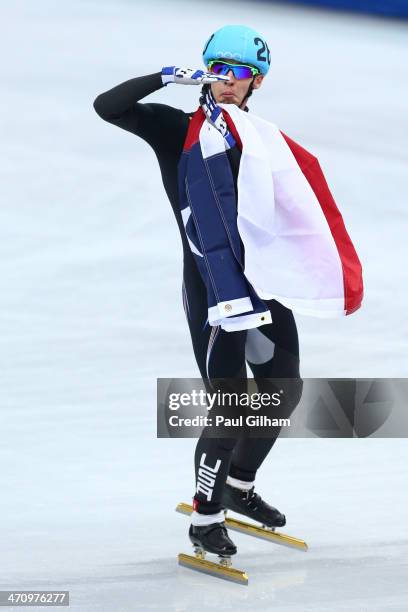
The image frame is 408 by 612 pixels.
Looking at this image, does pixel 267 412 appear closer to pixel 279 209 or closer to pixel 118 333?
pixel 279 209

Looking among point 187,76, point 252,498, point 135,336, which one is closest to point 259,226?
point 187,76

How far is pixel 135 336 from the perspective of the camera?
6.41 metres

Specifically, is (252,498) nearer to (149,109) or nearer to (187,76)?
(149,109)

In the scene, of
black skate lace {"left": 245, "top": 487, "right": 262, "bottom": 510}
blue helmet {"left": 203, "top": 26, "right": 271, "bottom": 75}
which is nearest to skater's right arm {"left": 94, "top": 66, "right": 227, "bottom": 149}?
blue helmet {"left": 203, "top": 26, "right": 271, "bottom": 75}

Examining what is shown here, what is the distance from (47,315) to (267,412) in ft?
8.24

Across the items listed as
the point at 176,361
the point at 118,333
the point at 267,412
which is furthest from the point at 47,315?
the point at 267,412

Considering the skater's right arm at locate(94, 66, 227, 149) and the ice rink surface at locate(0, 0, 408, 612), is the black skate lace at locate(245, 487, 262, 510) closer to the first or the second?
the ice rink surface at locate(0, 0, 408, 612)

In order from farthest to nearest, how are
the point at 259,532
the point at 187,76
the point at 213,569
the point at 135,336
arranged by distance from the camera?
the point at 135,336 < the point at 259,532 < the point at 213,569 < the point at 187,76

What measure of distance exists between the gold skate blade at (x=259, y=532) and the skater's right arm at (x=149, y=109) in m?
1.26

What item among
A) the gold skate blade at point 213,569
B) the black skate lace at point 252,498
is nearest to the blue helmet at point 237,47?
the black skate lace at point 252,498

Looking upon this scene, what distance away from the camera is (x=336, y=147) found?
9.51 meters

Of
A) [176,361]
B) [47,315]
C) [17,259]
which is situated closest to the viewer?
[176,361]

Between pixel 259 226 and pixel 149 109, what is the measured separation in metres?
0.50

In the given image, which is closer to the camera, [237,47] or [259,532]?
[237,47]
